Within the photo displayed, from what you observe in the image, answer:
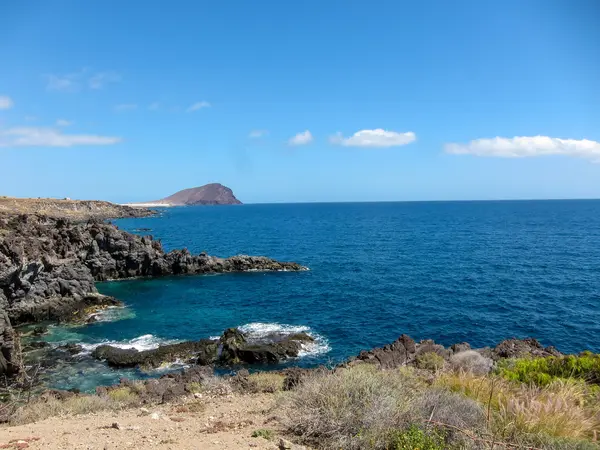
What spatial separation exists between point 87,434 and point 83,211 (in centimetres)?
15968

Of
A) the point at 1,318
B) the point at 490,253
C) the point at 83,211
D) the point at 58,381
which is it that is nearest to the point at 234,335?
the point at 58,381

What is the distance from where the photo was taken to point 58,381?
22.6m

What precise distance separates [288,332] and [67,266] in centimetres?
2304

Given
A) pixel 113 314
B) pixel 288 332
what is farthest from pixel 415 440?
pixel 113 314

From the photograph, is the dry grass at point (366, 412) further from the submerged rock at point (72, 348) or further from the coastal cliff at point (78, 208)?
the coastal cliff at point (78, 208)

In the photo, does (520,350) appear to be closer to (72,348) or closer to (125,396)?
(125,396)

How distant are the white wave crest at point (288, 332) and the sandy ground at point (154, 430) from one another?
15550 millimetres

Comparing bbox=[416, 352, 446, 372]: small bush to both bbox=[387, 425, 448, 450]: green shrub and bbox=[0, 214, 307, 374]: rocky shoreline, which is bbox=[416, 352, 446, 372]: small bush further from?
bbox=[0, 214, 307, 374]: rocky shoreline

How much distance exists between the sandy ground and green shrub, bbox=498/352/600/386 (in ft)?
24.2

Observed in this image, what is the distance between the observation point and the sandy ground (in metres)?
7.91

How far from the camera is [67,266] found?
126ft

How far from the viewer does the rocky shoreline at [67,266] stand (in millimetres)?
33375

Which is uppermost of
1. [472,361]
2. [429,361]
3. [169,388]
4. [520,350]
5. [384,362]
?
[472,361]

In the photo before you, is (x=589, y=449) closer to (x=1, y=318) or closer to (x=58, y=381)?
(x=58, y=381)
